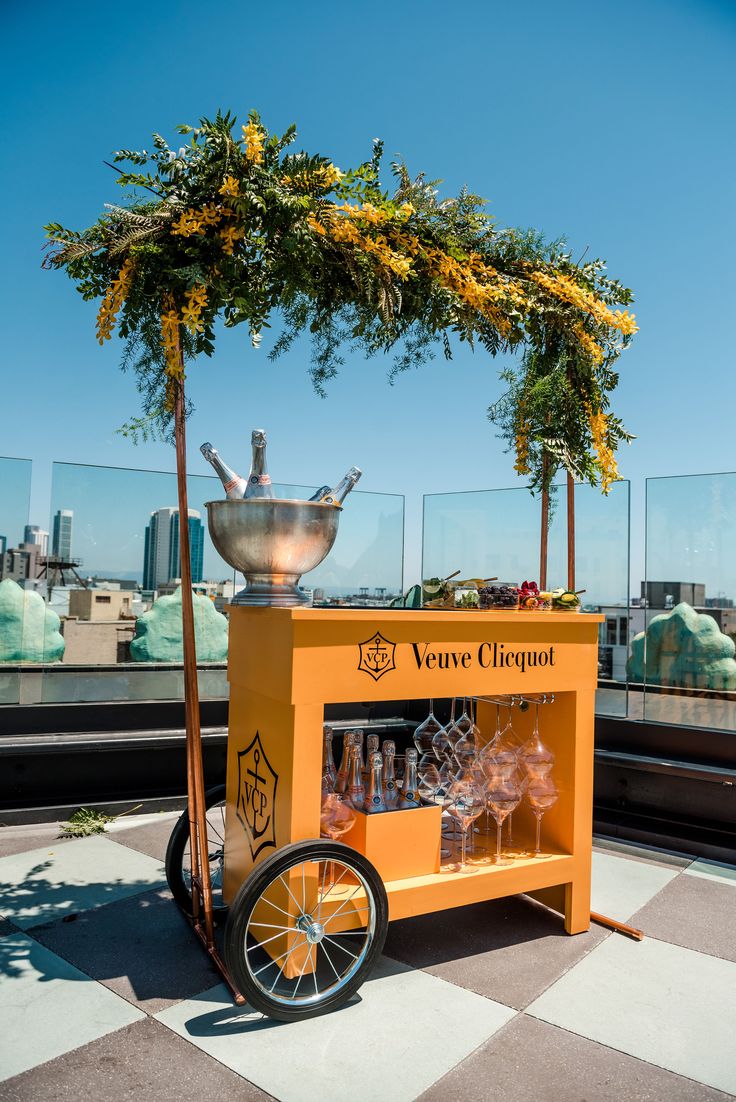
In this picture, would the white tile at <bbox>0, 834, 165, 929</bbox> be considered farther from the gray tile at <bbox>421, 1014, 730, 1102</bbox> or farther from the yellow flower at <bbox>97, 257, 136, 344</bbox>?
the yellow flower at <bbox>97, 257, 136, 344</bbox>

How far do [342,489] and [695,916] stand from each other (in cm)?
187

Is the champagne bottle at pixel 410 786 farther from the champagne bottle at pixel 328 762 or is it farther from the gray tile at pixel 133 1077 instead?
the gray tile at pixel 133 1077

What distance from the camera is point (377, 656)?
75.2 inches

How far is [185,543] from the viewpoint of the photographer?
2.10 m

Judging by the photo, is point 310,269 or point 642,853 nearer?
point 310,269

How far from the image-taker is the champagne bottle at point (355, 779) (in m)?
2.07

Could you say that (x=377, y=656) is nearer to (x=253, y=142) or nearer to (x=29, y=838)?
(x=253, y=142)

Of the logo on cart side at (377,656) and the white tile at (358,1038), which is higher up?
the logo on cart side at (377,656)

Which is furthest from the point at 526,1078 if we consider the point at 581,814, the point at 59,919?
the point at 59,919

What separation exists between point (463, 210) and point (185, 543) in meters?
1.42

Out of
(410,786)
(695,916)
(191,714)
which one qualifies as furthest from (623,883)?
(191,714)

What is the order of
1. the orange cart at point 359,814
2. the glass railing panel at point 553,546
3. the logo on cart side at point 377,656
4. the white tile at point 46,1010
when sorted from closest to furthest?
the white tile at point 46,1010 → the orange cart at point 359,814 → the logo on cart side at point 377,656 → the glass railing panel at point 553,546

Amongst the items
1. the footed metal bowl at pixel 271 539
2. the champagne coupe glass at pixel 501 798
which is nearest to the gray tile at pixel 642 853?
the champagne coupe glass at pixel 501 798

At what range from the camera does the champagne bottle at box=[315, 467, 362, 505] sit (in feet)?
6.97
